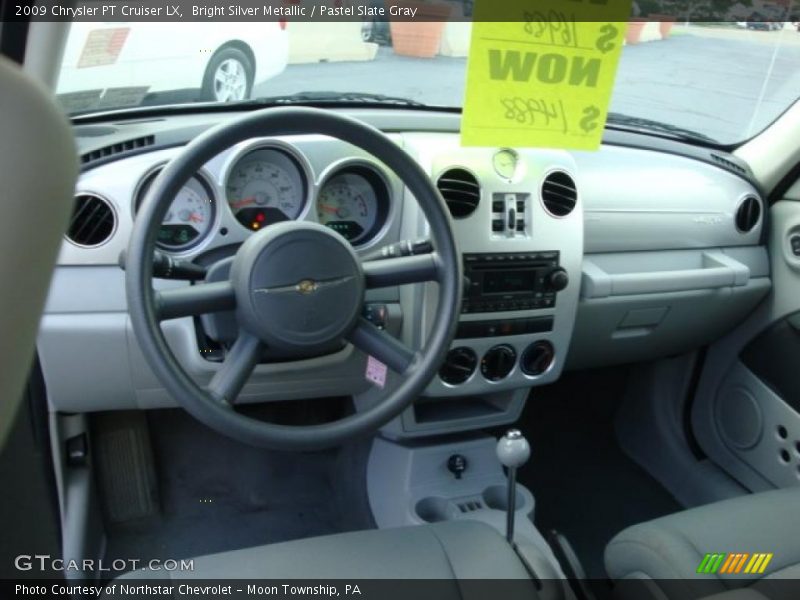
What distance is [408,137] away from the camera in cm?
183

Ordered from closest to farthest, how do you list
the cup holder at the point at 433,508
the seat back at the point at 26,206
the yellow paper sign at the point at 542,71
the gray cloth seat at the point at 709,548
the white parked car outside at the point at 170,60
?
the seat back at the point at 26,206, the yellow paper sign at the point at 542,71, the gray cloth seat at the point at 709,548, the white parked car outside at the point at 170,60, the cup holder at the point at 433,508

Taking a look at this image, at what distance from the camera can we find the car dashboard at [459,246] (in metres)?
1.60

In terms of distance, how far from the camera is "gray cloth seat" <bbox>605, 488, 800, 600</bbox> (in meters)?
1.34

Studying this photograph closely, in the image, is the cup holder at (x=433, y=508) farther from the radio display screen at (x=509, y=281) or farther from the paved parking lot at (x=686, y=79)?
the paved parking lot at (x=686, y=79)

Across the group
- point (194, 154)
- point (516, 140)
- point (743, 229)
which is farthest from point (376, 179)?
point (743, 229)

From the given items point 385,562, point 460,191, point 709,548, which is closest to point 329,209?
point 460,191

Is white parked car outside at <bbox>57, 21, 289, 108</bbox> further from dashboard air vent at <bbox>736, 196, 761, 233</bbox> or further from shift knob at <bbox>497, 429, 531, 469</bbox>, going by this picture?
dashboard air vent at <bbox>736, 196, 761, 233</bbox>

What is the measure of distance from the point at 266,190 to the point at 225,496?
1.06 meters

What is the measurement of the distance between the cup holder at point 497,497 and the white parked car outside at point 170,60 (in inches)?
49.2

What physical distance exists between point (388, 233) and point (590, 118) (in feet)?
1.83

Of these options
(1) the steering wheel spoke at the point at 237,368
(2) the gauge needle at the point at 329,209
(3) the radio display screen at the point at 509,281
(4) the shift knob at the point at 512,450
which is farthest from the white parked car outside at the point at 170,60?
(4) the shift knob at the point at 512,450

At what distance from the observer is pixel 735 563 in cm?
137

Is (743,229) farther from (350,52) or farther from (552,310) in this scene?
(350,52)

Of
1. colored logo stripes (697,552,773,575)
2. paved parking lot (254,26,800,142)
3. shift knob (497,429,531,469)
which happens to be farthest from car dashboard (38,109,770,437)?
colored logo stripes (697,552,773,575)
